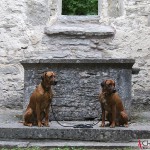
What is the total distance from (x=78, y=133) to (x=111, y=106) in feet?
1.75

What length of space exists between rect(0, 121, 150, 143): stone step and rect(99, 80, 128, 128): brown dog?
0.20 metres

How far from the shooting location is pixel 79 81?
5648 mm

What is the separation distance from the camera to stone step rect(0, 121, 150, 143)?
465 centimetres

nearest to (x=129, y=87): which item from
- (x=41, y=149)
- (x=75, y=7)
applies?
(x=41, y=149)

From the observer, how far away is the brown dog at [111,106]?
15.5 feet

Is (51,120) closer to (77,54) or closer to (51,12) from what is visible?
(77,54)

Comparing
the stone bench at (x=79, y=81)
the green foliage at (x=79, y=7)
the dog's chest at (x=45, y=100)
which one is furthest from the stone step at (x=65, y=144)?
the green foliage at (x=79, y=7)

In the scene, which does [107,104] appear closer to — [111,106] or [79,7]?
[111,106]

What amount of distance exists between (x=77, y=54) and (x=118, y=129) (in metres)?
2.93

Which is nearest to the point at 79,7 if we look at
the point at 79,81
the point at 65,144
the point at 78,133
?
the point at 79,81

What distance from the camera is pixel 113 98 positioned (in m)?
4.81

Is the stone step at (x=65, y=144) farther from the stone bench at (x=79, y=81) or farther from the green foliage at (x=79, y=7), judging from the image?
→ the green foliage at (x=79, y=7)

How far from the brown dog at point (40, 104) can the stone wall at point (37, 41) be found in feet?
7.72

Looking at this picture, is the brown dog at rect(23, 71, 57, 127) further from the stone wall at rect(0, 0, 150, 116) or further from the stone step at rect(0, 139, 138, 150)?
the stone wall at rect(0, 0, 150, 116)
